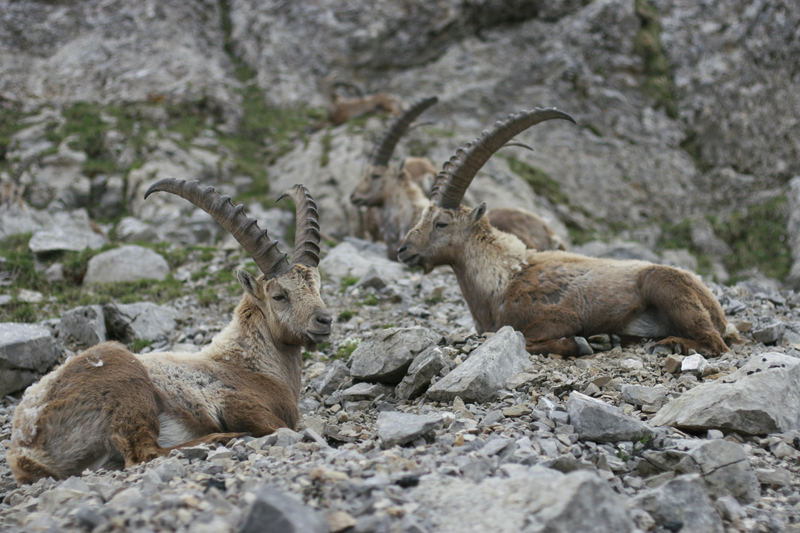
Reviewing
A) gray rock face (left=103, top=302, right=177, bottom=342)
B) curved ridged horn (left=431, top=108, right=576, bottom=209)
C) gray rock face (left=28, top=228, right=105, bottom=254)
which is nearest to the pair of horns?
curved ridged horn (left=431, top=108, right=576, bottom=209)

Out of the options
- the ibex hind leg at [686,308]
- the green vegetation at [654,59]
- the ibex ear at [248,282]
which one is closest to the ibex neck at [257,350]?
the ibex ear at [248,282]

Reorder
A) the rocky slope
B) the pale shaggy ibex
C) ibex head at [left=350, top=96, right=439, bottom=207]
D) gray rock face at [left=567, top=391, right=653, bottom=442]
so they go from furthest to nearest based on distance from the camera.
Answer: ibex head at [left=350, top=96, right=439, bottom=207], the pale shaggy ibex, gray rock face at [left=567, top=391, right=653, bottom=442], the rocky slope

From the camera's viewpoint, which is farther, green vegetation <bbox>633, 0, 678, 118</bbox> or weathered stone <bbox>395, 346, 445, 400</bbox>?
green vegetation <bbox>633, 0, 678, 118</bbox>

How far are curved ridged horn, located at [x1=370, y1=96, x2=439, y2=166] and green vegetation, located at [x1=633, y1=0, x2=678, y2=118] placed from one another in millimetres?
12315

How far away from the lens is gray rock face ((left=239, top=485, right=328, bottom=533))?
3.11 m

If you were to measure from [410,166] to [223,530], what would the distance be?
1437 centimetres

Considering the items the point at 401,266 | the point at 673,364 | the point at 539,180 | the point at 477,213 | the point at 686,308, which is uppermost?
the point at 477,213

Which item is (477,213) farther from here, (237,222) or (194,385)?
(194,385)

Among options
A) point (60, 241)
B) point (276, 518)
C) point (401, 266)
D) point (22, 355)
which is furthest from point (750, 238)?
point (276, 518)

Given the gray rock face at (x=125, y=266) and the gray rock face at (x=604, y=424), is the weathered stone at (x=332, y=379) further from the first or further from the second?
the gray rock face at (x=125, y=266)

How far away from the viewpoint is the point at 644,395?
19.6ft

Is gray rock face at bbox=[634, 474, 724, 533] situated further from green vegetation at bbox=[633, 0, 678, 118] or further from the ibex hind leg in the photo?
green vegetation at bbox=[633, 0, 678, 118]

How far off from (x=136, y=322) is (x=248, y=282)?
4.22 meters

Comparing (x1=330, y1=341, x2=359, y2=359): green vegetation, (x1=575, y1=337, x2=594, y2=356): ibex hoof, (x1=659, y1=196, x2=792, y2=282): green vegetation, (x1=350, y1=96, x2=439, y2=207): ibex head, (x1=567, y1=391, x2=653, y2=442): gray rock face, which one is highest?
(x1=350, y1=96, x2=439, y2=207): ibex head
